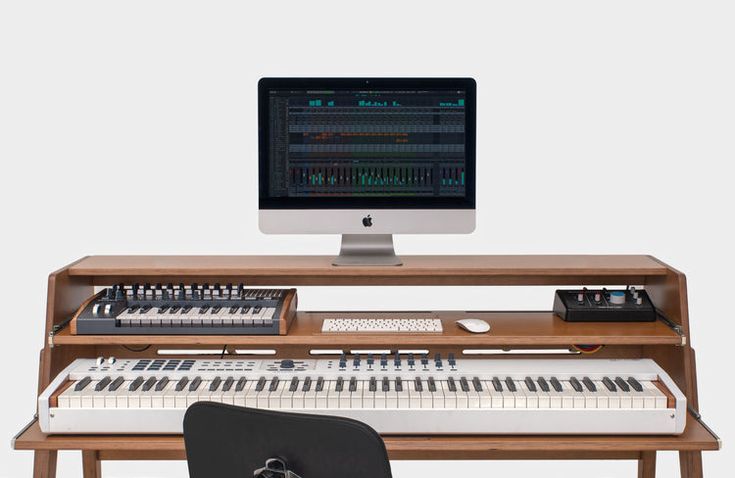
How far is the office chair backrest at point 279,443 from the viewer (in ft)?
9.72

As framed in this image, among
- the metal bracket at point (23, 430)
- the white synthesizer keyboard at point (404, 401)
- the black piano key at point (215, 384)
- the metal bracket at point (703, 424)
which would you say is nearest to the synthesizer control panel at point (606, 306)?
the white synthesizer keyboard at point (404, 401)

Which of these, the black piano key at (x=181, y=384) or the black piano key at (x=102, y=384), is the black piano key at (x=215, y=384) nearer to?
the black piano key at (x=181, y=384)

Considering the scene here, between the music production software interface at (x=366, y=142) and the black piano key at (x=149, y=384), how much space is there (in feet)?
3.18

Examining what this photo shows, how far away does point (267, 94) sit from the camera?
14.6ft

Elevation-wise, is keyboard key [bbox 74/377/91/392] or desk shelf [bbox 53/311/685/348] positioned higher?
desk shelf [bbox 53/311/685/348]

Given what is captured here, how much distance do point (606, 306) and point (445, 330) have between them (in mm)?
728

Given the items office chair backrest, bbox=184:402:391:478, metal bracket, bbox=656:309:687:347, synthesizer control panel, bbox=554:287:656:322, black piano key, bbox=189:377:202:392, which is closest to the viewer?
office chair backrest, bbox=184:402:391:478

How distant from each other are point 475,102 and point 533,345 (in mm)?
1094

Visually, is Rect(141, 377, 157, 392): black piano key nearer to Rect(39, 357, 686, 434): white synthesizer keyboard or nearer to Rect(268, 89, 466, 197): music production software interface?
Rect(39, 357, 686, 434): white synthesizer keyboard

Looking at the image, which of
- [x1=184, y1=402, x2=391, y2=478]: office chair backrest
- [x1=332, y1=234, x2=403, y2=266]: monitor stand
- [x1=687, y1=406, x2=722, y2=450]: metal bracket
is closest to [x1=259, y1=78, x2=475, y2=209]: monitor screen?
[x1=332, y1=234, x2=403, y2=266]: monitor stand

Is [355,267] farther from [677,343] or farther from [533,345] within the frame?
[677,343]

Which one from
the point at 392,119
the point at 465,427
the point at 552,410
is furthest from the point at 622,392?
the point at 392,119

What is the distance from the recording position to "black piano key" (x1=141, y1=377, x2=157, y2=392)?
13.4 ft

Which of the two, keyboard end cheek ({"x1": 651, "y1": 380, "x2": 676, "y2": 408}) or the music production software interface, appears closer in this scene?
keyboard end cheek ({"x1": 651, "y1": 380, "x2": 676, "y2": 408})
